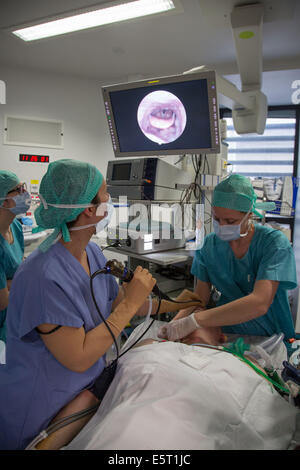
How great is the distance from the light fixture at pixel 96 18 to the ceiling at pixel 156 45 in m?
0.08

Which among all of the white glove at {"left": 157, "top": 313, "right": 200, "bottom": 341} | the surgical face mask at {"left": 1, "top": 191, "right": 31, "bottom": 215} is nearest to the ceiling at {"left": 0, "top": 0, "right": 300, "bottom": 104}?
the surgical face mask at {"left": 1, "top": 191, "right": 31, "bottom": 215}

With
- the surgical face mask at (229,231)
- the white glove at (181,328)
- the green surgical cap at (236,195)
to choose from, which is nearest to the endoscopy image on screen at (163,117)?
the green surgical cap at (236,195)

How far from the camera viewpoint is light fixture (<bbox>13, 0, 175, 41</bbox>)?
6.99 ft

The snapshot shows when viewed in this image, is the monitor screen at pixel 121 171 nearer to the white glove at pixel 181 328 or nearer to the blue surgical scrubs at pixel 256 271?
the blue surgical scrubs at pixel 256 271

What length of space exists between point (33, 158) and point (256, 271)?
298 cm

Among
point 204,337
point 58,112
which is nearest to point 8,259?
point 204,337

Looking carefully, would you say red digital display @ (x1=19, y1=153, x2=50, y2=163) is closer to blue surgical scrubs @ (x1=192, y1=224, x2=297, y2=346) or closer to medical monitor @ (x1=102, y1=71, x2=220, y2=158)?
medical monitor @ (x1=102, y1=71, x2=220, y2=158)

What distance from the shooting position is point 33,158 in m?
3.71

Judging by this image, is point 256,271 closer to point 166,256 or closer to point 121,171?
point 166,256

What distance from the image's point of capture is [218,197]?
1.58 metres

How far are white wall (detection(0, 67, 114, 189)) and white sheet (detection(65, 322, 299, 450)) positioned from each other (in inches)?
123

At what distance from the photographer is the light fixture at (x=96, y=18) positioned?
213 cm
